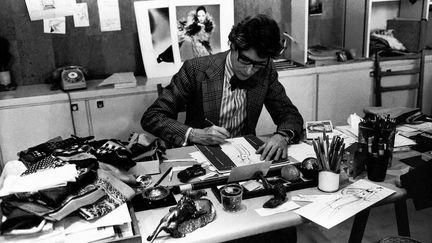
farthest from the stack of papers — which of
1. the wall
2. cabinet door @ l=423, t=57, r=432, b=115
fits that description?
cabinet door @ l=423, t=57, r=432, b=115

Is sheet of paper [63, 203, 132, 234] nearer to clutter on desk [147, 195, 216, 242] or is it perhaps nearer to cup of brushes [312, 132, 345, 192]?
clutter on desk [147, 195, 216, 242]

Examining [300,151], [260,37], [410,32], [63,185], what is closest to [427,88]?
[410,32]

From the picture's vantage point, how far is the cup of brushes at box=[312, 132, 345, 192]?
163 cm

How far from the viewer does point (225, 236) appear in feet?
4.52

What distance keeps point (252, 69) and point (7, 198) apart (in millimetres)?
1289

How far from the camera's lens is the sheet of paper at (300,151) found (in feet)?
6.43

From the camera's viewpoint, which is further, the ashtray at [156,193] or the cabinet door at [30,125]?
the cabinet door at [30,125]

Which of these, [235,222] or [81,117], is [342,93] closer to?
[81,117]

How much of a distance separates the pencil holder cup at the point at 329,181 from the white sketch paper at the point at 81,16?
240cm

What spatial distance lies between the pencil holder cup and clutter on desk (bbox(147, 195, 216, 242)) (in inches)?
18.0

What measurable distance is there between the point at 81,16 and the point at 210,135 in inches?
72.6

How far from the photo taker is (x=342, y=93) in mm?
3656

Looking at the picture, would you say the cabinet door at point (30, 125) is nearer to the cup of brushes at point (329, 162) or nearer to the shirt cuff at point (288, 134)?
the shirt cuff at point (288, 134)

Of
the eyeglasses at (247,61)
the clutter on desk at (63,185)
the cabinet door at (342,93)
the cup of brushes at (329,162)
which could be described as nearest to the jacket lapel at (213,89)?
the eyeglasses at (247,61)
